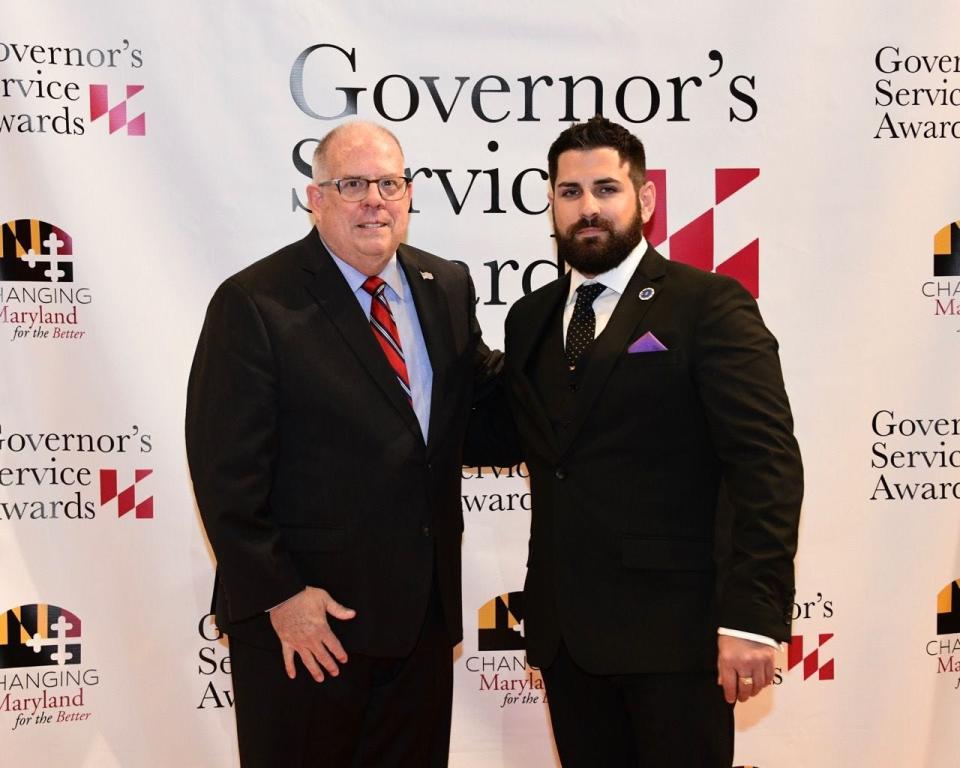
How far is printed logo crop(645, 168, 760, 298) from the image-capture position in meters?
3.43

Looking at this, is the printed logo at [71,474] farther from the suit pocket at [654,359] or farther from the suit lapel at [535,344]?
the suit pocket at [654,359]

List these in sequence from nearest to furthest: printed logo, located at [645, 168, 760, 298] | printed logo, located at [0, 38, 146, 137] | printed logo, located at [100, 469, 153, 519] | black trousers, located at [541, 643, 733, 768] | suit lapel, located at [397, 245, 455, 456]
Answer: black trousers, located at [541, 643, 733, 768]
suit lapel, located at [397, 245, 455, 456]
printed logo, located at [0, 38, 146, 137]
printed logo, located at [100, 469, 153, 519]
printed logo, located at [645, 168, 760, 298]

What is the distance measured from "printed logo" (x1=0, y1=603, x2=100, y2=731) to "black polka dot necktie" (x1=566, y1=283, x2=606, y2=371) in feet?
6.27

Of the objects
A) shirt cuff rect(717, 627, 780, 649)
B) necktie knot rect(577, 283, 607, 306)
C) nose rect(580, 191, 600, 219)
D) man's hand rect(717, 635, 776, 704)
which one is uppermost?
nose rect(580, 191, 600, 219)

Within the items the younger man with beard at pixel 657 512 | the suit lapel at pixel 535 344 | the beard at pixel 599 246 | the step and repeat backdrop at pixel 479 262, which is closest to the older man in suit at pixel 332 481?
the suit lapel at pixel 535 344

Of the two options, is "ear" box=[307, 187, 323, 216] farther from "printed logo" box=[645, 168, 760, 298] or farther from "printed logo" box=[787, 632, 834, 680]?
"printed logo" box=[787, 632, 834, 680]

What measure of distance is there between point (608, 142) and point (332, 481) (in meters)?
1.08

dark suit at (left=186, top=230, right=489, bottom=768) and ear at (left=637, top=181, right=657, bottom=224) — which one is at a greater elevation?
ear at (left=637, top=181, right=657, bottom=224)

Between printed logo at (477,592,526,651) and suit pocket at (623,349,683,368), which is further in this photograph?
printed logo at (477,592,526,651)

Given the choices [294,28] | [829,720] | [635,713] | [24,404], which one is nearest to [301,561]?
[635,713]

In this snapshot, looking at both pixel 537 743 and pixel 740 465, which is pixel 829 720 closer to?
pixel 537 743

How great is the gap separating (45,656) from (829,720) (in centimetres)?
266

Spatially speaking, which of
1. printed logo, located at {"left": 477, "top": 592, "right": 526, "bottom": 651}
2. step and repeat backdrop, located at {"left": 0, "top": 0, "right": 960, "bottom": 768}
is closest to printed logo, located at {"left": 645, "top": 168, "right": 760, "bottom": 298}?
step and repeat backdrop, located at {"left": 0, "top": 0, "right": 960, "bottom": 768}

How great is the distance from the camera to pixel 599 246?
8.13 ft
